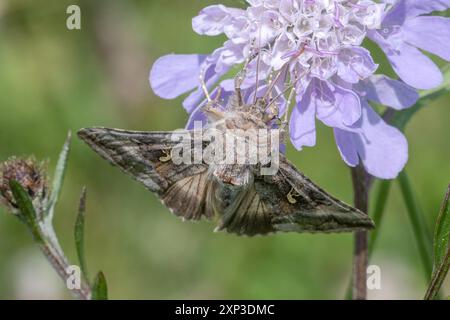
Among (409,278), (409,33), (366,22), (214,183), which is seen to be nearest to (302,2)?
(366,22)

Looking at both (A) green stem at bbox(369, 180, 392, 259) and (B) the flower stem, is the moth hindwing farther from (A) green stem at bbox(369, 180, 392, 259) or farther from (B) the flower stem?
(A) green stem at bbox(369, 180, 392, 259)

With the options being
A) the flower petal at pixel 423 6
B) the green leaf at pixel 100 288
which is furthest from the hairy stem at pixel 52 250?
the flower petal at pixel 423 6

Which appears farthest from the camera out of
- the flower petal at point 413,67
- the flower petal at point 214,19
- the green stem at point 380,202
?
the green stem at point 380,202

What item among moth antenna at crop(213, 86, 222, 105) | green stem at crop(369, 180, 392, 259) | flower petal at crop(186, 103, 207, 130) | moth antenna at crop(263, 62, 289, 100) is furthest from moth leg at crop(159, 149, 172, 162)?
green stem at crop(369, 180, 392, 259)

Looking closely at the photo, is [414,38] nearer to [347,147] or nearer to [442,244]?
[347,147]

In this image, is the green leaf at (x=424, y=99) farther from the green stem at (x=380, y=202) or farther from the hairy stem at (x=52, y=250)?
the hairy stem at (x=52, y=250)
